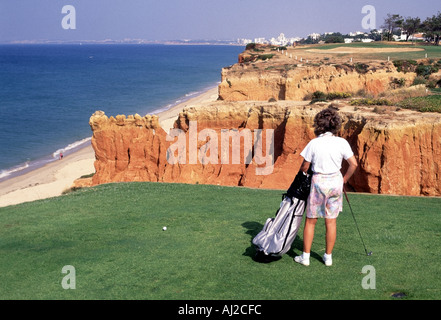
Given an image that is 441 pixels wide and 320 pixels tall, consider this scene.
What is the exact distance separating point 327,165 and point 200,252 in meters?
2.80

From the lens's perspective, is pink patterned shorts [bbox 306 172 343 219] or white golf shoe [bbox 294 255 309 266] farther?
white golf shoe [bbox 294 255 309 266]

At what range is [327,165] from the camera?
7152 millimetres

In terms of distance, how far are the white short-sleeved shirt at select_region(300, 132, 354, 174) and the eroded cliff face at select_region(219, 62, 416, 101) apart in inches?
961

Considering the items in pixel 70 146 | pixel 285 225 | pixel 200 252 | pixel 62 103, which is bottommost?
pixel 70 146

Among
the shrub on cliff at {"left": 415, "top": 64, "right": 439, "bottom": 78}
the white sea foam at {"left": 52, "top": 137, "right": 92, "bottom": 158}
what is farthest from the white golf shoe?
the white sea foam at {"left": 52, "top": 137, "right": 92, "bottom": 158}

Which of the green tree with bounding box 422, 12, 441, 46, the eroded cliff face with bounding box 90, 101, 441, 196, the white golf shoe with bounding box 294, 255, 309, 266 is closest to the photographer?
the white golf shoe with bounding box 294, 255, 309, 266

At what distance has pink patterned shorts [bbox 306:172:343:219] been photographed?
721cm

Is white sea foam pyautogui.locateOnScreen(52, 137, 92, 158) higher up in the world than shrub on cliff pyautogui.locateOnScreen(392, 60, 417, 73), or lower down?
lower down

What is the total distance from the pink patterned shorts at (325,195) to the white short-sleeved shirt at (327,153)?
12 centimetres

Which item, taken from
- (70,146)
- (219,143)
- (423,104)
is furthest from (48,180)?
(423,104)

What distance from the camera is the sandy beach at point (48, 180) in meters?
30.6

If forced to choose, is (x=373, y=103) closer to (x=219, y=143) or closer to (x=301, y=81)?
(x=219, y=143)

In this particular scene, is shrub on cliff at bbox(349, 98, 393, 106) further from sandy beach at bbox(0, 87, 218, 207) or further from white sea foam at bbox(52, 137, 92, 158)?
white sea foam at bbox(52, 137, 92, 158)
